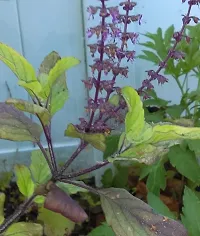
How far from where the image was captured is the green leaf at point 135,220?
0.74m

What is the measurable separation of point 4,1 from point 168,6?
1.59ft

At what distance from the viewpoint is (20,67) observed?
2.44 ft

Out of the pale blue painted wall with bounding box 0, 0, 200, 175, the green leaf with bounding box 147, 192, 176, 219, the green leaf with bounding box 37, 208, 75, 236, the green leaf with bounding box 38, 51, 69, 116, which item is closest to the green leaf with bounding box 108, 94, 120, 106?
the green leaf with bounding box 38, 51, 69, 116

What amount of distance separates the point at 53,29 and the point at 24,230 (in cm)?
78

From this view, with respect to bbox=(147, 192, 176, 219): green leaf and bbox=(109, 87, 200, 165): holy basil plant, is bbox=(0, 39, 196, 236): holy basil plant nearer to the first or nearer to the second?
bbox=(109, 87, 200, 165): holy basil plant

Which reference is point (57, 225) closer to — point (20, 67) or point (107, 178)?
point (107, 178)

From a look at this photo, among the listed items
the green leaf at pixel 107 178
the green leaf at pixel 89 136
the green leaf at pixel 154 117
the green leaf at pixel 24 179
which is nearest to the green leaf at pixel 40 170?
the green leaf at pixel 24 179

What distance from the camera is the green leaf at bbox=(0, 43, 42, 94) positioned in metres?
0.71

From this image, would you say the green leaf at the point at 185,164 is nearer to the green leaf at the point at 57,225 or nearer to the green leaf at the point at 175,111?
the green leaf at the point at 175,111

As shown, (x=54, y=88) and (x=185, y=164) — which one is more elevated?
(x=54, y=88)

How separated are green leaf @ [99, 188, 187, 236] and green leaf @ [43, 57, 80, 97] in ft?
0.65

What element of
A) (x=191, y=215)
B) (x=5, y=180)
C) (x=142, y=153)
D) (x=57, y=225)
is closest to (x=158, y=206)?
(x=191, y=215)

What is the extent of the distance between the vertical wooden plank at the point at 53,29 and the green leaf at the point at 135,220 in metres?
0.85

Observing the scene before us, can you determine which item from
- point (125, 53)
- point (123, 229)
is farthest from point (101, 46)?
point (123, 229)
